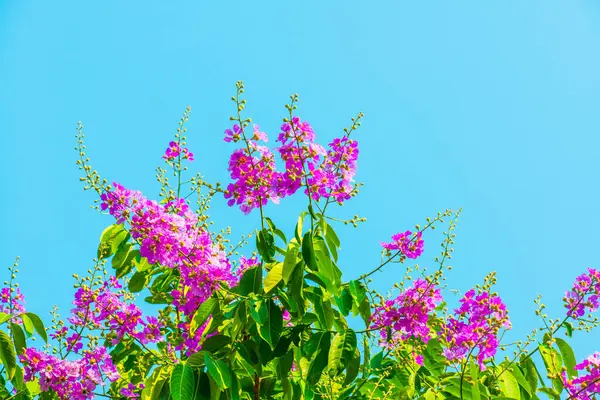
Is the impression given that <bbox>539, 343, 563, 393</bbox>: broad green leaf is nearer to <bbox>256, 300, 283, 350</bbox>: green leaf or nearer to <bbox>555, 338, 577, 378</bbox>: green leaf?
<bbox>555, 338, 577, 378</bbox>: green leaf

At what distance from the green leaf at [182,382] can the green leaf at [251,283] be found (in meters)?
0.40

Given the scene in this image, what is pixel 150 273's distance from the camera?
10.8 ft

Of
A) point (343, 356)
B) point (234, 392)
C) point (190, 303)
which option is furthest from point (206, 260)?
point (343, 356)

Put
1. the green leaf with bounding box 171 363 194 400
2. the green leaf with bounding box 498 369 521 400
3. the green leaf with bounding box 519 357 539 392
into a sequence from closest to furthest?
the green leaf with bounding box 171 363 194 400 → the green leaf with bounding box 498 369 521 400 → the green leaf with bounding box 519 357 539 392

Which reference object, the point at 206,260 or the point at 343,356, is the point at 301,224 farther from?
the point at 343,356

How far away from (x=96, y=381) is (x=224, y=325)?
0.68 meters

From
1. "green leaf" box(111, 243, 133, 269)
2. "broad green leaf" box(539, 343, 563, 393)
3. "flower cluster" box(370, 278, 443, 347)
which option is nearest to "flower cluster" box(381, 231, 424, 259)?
"flower cluster" box(370, 278, 443, 347)

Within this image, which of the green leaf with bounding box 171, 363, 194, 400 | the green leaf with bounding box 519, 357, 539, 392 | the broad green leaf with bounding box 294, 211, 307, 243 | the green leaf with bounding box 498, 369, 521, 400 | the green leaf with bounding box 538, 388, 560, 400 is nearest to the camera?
the green leaf with bounding box 171, 363, 194, 400

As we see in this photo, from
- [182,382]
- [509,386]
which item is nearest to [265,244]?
[182,382]

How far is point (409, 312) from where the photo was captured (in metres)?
3.01

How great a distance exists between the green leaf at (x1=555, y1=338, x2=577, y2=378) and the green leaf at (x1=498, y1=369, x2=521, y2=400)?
0.30 meters

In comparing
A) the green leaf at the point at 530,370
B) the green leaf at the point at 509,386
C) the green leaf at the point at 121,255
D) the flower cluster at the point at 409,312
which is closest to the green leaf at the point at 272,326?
the flower cluster at the point at 409,312

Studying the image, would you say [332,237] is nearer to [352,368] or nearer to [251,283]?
[251,283]

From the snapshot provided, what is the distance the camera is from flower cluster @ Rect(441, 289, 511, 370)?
269 centimetres
